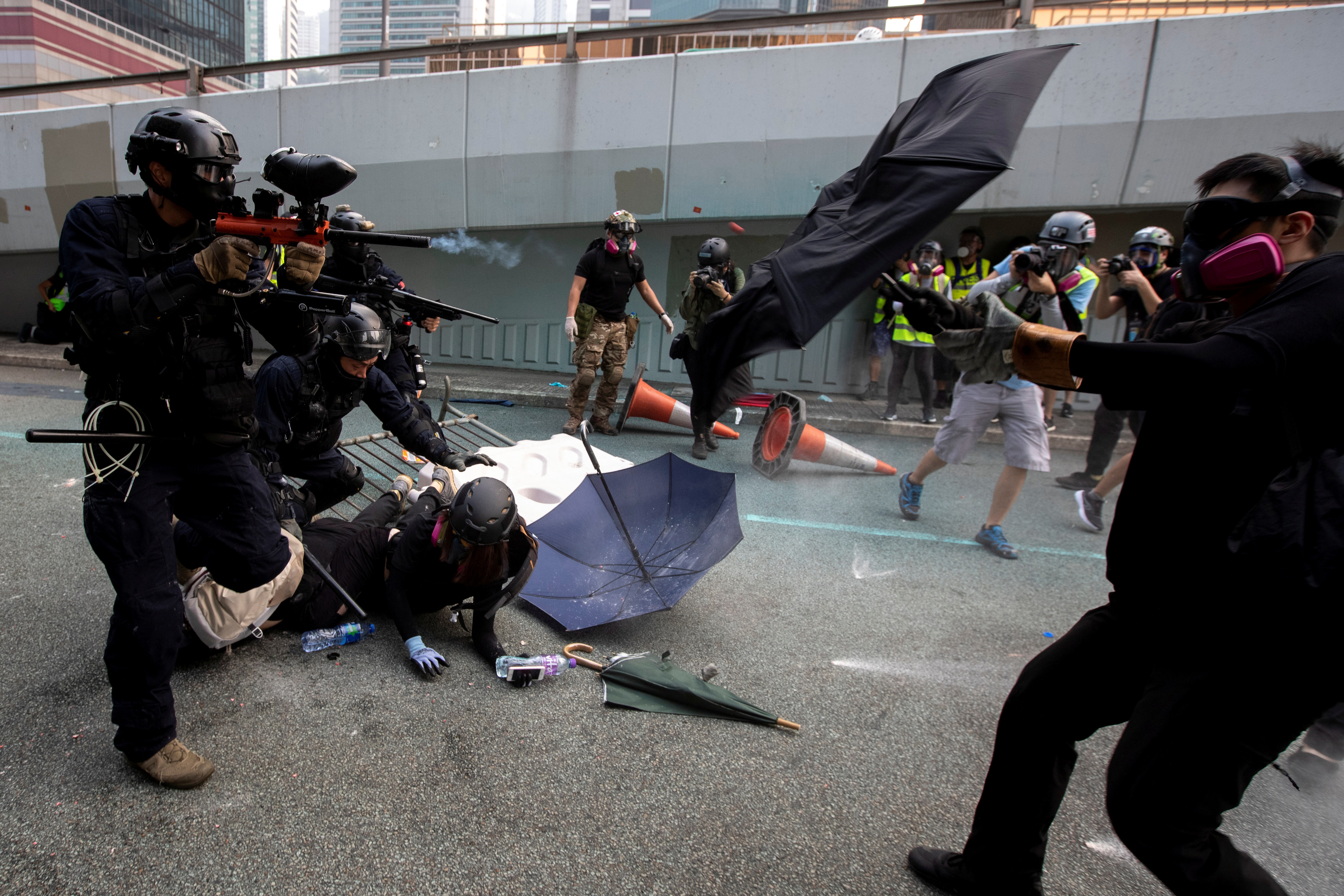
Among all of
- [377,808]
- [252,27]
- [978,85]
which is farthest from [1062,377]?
[252,27]

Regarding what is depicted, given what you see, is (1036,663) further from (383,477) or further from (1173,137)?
(1173,137)

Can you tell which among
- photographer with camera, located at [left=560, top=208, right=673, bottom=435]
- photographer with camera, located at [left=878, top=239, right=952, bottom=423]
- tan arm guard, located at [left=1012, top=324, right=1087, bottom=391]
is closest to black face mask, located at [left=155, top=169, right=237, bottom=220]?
tan arm guard, located at [left=1012, top=324, right=1087, bottom=391]

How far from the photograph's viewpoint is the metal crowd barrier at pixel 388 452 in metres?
4.65

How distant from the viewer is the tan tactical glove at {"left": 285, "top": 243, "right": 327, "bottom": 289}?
234 cm

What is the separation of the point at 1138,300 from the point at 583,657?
490 centimetres

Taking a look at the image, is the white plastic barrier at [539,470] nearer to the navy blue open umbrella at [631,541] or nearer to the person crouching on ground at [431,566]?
the navy blue open umbrella at [631,541]

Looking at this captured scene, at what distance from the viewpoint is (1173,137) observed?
7715 mm

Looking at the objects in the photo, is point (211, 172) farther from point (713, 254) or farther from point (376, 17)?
point (376, 17)

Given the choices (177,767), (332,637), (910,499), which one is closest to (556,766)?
(177,767)

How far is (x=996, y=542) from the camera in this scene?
462cm

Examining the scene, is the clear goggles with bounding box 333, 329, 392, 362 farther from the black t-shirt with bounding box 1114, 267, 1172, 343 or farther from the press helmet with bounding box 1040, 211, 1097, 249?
the black t-shirt with bounding box 1114, 267, 1172, 343

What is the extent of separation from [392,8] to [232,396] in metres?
64.4

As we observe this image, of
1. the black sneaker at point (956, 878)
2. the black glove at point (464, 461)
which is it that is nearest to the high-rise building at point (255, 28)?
the black glove at point (464, 461)

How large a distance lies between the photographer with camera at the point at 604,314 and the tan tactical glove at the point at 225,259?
15.3ft
